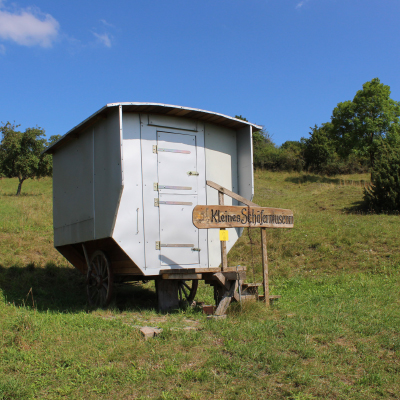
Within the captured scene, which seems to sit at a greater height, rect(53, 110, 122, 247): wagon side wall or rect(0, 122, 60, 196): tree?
rect(0, 122, 60, 196): tree

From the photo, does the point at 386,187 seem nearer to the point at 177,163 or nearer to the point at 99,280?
the point at 177,163

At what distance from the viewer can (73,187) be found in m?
8.51

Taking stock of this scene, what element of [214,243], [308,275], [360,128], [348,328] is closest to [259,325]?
[348,328]

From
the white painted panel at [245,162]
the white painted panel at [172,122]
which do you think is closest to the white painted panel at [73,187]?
the white painted panel at [172,122]

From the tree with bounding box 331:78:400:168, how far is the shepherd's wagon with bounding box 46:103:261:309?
28.8 metres

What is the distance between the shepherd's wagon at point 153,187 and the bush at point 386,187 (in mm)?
12143

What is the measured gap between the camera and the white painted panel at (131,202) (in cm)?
680

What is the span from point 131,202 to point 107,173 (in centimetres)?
73

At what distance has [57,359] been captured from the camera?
183 inches

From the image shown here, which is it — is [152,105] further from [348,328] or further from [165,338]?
[348,328]


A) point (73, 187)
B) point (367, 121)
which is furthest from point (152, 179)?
point (367, 121)

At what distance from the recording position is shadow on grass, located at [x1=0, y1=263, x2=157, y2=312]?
8.00 metres

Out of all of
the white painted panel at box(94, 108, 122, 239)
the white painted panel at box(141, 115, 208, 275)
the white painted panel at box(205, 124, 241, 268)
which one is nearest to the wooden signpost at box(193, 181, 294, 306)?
the white painted panel at box(205, 124, 241, 268)

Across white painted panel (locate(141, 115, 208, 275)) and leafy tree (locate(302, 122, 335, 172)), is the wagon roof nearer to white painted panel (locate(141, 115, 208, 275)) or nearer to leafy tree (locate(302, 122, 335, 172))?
white painted panel (locate(141, 115, 208, 275))
